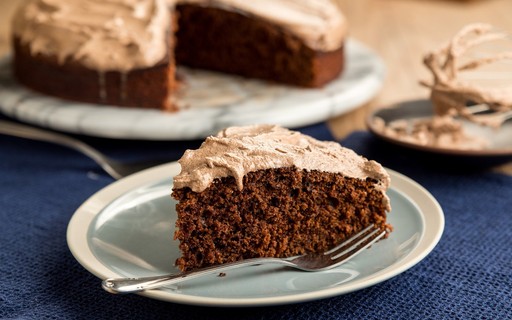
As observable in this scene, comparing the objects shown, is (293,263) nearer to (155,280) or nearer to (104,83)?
(155,280)

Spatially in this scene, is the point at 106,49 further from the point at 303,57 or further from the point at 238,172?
the point at 238,172

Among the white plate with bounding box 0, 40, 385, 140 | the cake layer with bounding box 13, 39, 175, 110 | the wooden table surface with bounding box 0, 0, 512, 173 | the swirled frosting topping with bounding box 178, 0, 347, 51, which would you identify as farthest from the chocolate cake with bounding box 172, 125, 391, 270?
the swirled frosting topping with bounding box 178, 0, 347, 51

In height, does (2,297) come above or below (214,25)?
below

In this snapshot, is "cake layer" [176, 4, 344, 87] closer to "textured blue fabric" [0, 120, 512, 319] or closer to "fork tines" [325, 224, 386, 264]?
"textured blue fabric" [0, 120, 512, 319]

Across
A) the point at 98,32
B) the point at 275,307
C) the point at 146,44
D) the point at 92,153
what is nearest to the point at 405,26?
the point at 146,44

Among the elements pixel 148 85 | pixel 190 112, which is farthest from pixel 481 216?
pixel 148 85

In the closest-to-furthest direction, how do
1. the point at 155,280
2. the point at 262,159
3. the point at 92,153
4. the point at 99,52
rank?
the point at 155,280 < the point at 262,159 < the point at 92,153 < the point at 99,52
